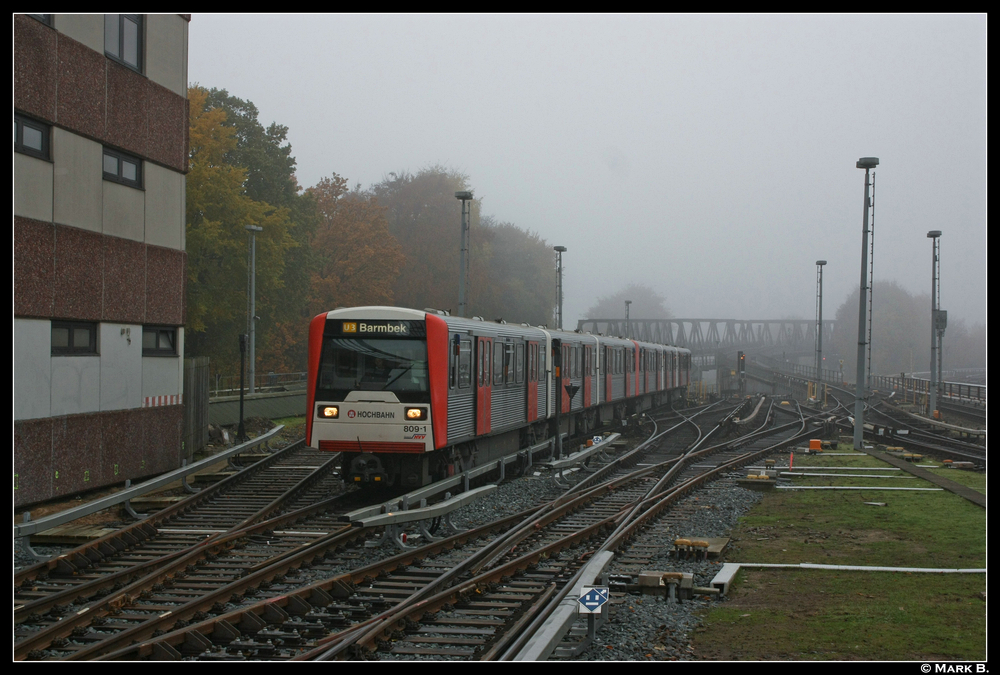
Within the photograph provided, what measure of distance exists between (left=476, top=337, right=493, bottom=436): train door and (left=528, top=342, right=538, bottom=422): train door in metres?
2.70

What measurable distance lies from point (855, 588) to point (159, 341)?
1331 centimetres

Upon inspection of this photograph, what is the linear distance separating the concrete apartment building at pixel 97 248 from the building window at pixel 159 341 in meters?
0.03

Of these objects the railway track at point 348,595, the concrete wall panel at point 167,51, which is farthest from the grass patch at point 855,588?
the concrete wall panel at point 167,51

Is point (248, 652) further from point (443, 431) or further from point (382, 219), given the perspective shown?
point (382, 219)

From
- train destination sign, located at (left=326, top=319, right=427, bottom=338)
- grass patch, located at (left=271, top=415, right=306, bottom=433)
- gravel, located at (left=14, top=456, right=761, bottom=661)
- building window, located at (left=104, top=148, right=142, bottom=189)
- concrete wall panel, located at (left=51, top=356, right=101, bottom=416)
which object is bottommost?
grass patch, located at (left=271, top=415, right=306, bottom=433)

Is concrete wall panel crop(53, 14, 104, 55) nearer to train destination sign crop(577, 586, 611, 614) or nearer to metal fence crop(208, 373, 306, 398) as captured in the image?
train destination sign crop(577, 586, 611, 614)

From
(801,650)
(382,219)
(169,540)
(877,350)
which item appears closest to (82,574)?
(169,540)

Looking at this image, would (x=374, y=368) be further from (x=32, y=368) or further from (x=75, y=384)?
(x=32, y=368)

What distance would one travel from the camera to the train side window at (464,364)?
14766mm

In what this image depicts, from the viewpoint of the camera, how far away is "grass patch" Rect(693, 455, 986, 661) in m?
7.19

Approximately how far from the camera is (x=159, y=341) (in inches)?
682

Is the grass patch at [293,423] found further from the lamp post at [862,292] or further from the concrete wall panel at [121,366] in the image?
the lamp post at [862,292]

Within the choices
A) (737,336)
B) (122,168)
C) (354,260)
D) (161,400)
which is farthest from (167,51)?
(737,336)

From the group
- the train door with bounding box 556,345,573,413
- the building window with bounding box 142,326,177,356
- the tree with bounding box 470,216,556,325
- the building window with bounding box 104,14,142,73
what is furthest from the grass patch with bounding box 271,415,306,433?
the tree with bounding box 470,216,556,325
